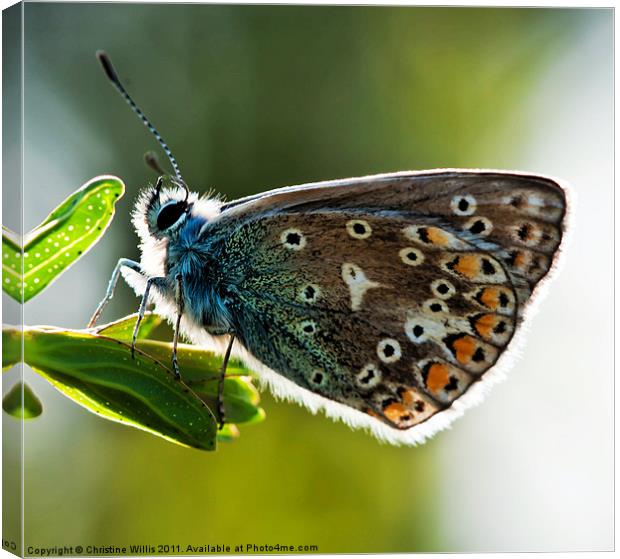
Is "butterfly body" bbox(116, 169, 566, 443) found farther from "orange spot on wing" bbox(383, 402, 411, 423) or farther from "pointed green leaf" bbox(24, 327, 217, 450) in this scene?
"pointed green leaf" bbox(24, 327, 217, 450)

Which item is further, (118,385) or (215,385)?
(215,385)

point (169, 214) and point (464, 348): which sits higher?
point (169, 214)

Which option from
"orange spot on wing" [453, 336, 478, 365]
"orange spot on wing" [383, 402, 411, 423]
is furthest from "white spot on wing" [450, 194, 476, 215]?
"orange spot on wing" [383, 402, 411, 423]

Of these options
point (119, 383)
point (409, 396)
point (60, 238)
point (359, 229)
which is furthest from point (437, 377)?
point (60, 238)

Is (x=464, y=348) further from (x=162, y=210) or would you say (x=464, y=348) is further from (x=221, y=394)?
(x=162, y=210)

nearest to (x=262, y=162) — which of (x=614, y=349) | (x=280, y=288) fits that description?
(x=280, y=288)

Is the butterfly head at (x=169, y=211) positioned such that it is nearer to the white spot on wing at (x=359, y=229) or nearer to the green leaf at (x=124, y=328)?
the white spot on wing at (x=359, y=229)

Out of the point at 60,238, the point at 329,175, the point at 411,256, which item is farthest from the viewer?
the point at 329,175
